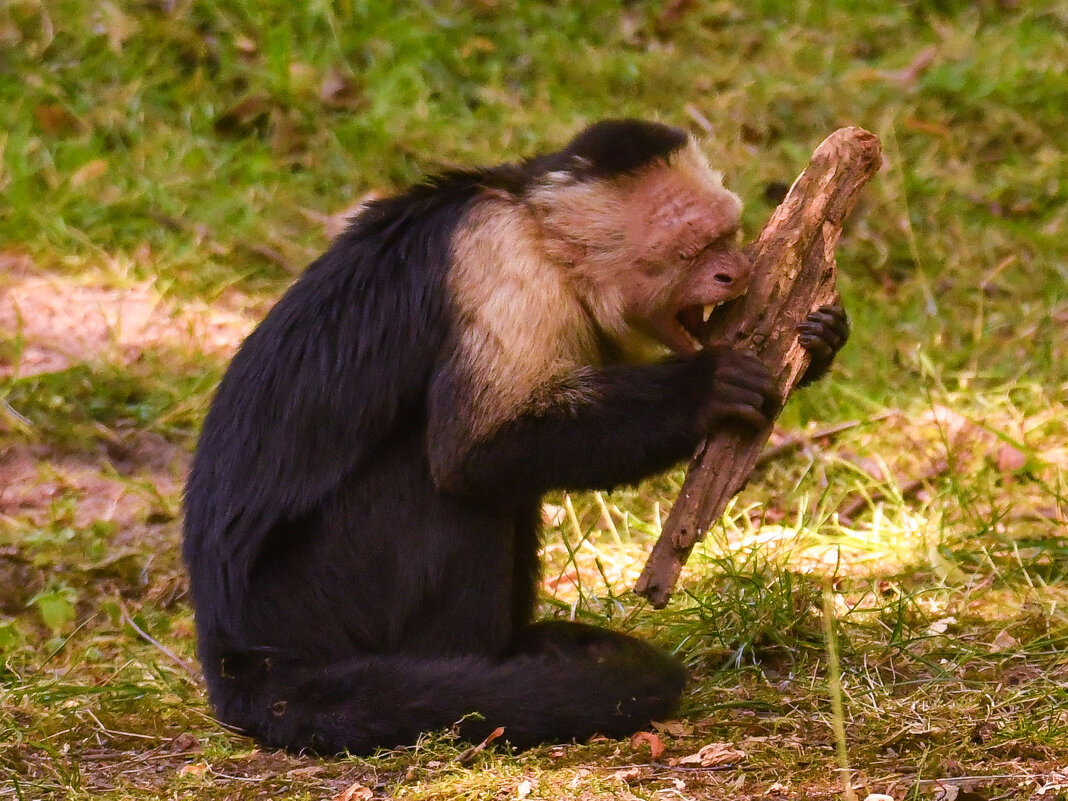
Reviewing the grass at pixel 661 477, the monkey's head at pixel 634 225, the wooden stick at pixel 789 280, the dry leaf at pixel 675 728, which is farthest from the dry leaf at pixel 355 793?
the monkey's head at pixel 634 225

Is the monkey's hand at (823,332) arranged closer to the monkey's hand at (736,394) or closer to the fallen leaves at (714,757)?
the monkey's hand at (736,394)

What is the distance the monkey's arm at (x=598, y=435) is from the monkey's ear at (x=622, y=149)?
50 cm

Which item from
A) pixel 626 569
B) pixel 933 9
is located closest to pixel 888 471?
pixel 626 569

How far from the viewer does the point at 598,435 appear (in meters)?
2.84

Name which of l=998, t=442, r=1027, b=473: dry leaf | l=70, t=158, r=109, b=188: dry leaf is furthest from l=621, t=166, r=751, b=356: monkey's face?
l=70, t=158, r=109, b=188: dry leaf

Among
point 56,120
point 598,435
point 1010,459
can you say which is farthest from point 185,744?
point 56,120

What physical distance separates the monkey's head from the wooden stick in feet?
0.36

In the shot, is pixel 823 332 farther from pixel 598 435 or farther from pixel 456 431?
pixel 456 431

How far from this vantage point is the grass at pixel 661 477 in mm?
2754

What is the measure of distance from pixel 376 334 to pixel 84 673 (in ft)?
4.19

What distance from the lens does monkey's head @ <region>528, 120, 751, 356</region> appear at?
9.95ft

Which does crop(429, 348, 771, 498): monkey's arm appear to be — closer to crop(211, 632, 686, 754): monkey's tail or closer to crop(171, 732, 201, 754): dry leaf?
crop(211, 632, 686, 754): monkey's tail

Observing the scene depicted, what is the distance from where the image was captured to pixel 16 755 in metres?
2.80

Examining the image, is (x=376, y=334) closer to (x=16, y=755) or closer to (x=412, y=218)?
(x=412, y=218)
